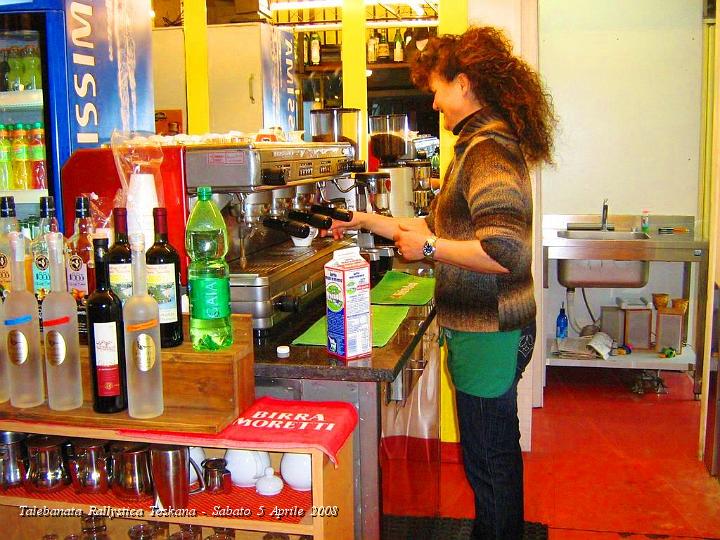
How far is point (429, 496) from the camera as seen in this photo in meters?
2.82

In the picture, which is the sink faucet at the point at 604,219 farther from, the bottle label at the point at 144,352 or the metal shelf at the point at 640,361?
the bottle label at the point at 144,352

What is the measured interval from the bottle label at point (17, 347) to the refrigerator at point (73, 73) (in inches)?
22.9

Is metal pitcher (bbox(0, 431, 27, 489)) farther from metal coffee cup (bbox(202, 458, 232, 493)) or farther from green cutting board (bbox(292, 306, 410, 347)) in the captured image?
green cutting board (bbox(292, 306, 410, 347))

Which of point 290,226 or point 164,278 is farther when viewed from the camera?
point 290,226

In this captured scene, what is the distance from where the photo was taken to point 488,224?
2047mm

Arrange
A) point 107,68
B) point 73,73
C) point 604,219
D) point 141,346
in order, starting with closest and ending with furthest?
point 141,346
point 73,73
point 107,68
point 604,219

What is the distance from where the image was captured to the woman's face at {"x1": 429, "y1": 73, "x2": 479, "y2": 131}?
7.48 feet

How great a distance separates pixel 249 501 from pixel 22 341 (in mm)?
666

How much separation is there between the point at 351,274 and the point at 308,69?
5686 mm

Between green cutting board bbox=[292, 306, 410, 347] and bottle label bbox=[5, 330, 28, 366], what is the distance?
0.69m

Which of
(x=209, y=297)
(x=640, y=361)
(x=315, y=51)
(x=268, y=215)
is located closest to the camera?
(x=209, y=297)

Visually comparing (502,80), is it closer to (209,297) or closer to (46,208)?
(209,297)

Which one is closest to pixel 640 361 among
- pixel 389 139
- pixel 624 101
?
pixel 624 101

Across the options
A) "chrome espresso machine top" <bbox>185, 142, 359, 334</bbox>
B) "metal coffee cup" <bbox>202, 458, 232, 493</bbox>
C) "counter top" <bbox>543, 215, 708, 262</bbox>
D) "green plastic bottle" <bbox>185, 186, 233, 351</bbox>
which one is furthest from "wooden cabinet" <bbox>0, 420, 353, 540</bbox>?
"counter top" <bbox>543, 215, 708, 262</bbox>
